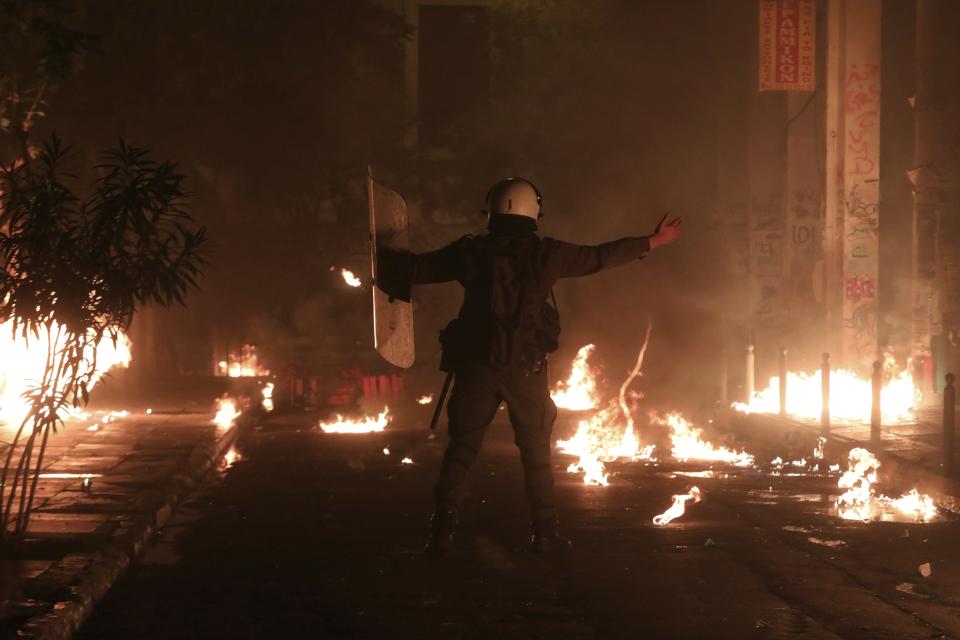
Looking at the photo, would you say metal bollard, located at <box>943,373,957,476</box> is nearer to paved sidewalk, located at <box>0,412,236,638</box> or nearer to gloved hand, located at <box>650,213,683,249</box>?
gloved hand, located at <box>650,213,683,249</box>

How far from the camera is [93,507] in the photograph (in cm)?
912

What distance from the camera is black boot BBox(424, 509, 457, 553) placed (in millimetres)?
7586

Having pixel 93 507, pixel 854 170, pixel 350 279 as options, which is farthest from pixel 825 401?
pixel 350 279

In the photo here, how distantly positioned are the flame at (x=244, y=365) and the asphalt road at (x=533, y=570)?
502 inches

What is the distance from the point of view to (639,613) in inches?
244

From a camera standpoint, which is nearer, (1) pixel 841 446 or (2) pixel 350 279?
(1) pixel 841 446

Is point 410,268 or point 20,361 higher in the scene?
point 410,268

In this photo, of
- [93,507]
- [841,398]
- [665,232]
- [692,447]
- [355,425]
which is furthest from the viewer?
[841,398]

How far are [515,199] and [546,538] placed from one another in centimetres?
198

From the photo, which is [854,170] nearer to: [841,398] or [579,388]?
[841,398]

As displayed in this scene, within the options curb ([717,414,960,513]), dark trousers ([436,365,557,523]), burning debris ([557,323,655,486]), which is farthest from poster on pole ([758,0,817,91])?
dark trousers ([436,365,557,523])

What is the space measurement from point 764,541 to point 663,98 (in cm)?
1762

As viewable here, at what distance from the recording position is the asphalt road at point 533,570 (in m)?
6.02

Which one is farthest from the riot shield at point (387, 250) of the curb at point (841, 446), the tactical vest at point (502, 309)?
the curb at point (841, 446)
